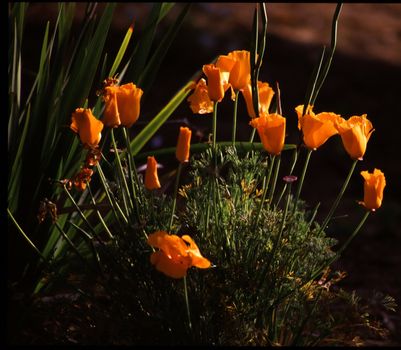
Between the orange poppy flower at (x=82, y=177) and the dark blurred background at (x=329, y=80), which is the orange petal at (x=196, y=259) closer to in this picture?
the orange poppy flower at (x=82, y=177)

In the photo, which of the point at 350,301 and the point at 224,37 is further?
the point at 224,37

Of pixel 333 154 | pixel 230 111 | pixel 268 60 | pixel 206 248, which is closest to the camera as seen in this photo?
pixel 206 248

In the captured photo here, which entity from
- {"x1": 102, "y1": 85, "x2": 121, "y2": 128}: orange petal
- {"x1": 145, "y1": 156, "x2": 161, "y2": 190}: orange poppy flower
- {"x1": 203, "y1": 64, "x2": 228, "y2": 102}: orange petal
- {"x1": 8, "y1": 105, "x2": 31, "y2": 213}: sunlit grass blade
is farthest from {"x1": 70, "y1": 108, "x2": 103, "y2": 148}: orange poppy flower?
{"x1": 8, "y1": 105, "x2": 31, "y2": 213}: sunlit grass blade

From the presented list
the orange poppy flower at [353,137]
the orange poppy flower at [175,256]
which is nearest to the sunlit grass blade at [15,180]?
the orange poppy flower at [175,256]

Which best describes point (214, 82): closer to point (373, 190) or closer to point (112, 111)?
point (112, 111)

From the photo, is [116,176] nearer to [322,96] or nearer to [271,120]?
[271,120]

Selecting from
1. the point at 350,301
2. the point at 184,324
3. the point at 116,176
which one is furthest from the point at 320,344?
the point at 116,176

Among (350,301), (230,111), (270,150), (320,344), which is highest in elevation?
(270,150)
